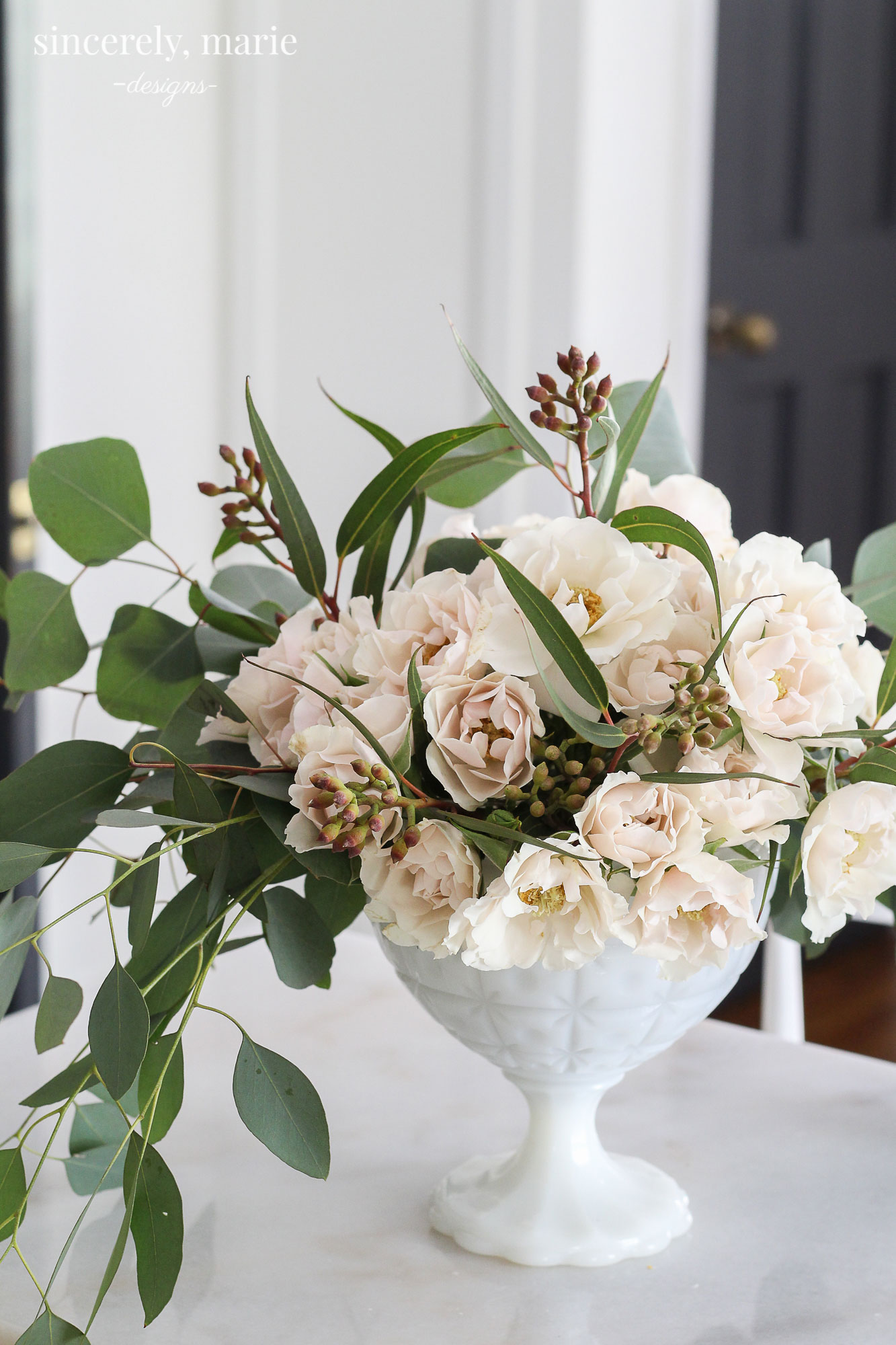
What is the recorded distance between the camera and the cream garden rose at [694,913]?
513 millimetres

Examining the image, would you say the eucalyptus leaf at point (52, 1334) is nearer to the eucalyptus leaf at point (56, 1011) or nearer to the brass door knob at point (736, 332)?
the eucalyptus leaf at point (56, 1011)

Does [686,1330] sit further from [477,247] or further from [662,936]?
[477,247]

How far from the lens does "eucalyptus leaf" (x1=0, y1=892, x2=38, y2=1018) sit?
0.55 metres

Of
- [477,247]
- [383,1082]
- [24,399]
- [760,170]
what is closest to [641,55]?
[477,247]

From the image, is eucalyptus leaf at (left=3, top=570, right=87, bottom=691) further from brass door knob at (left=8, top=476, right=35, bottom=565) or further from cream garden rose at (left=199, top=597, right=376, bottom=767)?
brass door knob at (left=8, top=476, right=35, bottom=565)

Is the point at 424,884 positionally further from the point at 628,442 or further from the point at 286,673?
the point at 628,442

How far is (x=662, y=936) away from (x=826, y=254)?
2.01m

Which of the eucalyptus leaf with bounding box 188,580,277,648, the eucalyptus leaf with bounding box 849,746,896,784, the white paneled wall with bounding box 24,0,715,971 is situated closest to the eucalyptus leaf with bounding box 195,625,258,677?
the eucalyptus leaf with bounding box 188,580,277,648

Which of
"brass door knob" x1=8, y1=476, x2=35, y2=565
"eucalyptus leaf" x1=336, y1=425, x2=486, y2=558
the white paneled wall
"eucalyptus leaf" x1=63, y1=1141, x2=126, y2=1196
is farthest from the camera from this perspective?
"brass door knob" x1=8, y1=476, x2=35, y2=565

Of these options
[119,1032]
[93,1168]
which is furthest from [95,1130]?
[119,1032]

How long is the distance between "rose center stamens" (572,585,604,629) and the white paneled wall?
122cm

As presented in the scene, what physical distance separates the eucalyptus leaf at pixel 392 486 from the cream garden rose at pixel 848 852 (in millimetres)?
228

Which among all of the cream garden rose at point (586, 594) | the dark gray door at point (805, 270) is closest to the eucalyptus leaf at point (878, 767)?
the cream garden rose at point (586, 594)

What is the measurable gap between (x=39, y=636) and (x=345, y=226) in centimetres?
131
